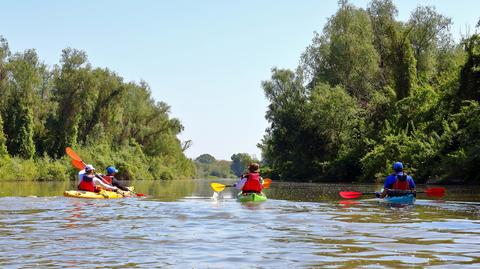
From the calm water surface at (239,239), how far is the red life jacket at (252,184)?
165 inches

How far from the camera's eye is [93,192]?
21.6 m

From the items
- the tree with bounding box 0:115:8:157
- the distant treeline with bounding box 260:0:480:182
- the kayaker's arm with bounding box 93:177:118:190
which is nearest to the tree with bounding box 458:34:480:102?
the distant treeline with bounding box 260:0:480:182

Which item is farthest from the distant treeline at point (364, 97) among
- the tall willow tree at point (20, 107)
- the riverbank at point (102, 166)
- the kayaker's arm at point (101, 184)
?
the tall willow tree at point (20, 107)

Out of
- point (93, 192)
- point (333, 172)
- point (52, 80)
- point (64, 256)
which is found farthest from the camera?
point (52, 80)

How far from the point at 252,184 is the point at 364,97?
42070 millimetres

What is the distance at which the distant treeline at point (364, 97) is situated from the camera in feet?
147

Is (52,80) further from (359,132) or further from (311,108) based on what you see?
(359,132)

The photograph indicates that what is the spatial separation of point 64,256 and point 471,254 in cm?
530

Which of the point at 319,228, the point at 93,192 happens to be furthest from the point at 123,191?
the point at 319,228

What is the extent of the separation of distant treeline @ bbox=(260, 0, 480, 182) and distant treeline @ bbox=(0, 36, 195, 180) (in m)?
18.3

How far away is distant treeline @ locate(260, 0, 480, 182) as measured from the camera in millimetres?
44750

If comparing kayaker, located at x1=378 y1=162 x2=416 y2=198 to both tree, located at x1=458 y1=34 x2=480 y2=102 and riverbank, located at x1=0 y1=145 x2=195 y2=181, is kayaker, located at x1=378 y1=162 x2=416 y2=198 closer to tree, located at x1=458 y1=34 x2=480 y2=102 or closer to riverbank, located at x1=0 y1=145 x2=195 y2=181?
tree, located at x1=458 y1=34 x2=480 y2=102

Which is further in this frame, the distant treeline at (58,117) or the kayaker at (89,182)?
the distant treeline at (58,117)

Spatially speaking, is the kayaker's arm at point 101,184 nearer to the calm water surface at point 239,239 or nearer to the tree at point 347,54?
the calm water surface at point 239,239
